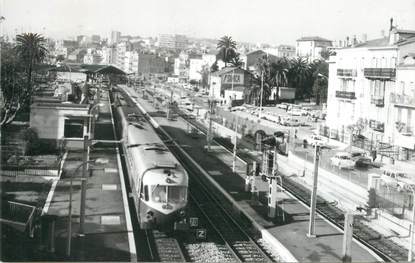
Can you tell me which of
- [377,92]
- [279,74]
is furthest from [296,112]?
[377,92]

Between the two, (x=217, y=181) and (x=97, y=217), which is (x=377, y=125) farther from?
(x=97, y=217)

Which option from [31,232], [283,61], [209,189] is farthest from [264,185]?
[283,61]

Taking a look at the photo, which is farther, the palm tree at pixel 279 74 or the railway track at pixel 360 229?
the palm tree at pixel 279 74

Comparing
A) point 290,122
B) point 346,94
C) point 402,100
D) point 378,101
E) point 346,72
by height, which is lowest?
point 290,122

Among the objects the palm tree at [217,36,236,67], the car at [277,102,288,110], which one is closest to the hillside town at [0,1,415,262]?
the car at [277,102,288,110]

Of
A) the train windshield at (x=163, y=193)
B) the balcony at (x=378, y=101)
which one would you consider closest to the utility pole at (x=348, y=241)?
the train windshield at (x=163, y=193)

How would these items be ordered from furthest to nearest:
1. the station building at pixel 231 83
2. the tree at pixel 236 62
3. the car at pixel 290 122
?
the tree at pixel 236 62, the station building at pixel 231 83, the car at pixel 290 122

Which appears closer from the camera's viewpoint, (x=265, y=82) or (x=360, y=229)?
(x=360, y=229)

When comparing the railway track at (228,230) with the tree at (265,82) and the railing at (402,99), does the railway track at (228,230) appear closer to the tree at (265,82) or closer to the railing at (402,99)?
the railing at (402,99)
